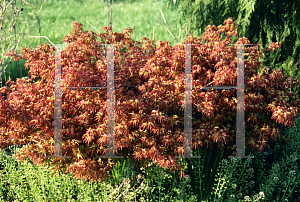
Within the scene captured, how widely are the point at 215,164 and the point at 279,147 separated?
3.21 ft

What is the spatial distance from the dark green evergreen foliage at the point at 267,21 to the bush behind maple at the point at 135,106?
199 cm

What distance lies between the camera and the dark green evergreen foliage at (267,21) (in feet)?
14.9

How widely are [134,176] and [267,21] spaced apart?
10.7ft

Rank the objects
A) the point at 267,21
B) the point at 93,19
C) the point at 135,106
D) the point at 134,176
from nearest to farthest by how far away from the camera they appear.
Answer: the point at 135,106 → the point at 134,176 → the point at 267,21 → the point at 93,19

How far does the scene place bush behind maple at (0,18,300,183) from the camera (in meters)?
2.38

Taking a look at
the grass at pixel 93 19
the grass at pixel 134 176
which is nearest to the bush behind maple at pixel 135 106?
the grass at pixel 134 176

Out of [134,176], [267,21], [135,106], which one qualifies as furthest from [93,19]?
[135,106]

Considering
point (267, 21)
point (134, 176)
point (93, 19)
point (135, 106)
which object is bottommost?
point (134, 176)

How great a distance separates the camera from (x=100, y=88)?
252cm

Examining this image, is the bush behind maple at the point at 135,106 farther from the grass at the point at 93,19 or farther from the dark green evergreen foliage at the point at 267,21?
the grass at the point at 93,19

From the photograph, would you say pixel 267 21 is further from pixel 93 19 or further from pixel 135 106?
pixel 93 19

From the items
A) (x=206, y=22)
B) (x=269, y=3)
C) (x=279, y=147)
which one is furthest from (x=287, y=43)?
(x=279, y=147)

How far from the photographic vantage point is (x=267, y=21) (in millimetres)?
4723

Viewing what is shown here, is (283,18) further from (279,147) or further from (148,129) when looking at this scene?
(148,129)
